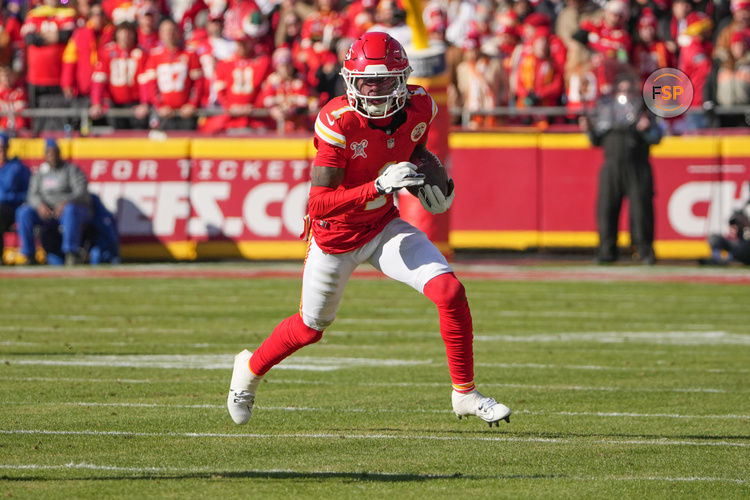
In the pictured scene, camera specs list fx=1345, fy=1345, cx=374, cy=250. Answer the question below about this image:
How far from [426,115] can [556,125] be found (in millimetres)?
10640

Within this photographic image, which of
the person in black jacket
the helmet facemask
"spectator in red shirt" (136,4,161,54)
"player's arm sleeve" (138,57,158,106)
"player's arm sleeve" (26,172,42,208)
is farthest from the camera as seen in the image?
"spectator in red shirt" (136,4,161,54)

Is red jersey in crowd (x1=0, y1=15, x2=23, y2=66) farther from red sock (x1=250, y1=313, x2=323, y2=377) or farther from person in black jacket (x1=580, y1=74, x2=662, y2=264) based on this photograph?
red sock (x1=250, y1=313, x2=323, y2=377)

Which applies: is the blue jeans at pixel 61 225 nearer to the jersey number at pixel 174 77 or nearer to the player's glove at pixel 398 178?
the jersey number at pixel 174 77

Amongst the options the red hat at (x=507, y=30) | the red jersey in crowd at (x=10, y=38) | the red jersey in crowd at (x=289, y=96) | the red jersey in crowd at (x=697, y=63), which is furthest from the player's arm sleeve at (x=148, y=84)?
the red jersey in crowd at (x=697, y=63)

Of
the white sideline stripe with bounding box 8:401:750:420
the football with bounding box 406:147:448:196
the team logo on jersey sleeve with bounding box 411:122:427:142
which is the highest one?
the team logo on jersey sleeve with bounding box 411:122:427:142

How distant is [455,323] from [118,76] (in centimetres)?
1280

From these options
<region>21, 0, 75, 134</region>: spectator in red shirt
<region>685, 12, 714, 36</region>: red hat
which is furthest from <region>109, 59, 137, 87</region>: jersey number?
<region>685, 12, 714, 36</region>: red hat

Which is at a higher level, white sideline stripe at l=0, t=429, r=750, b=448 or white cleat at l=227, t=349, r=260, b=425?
white cleat at l=227, t=349, r=260, b=425

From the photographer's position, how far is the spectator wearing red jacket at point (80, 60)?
18391 millimetres

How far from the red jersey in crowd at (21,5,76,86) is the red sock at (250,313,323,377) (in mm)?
13233

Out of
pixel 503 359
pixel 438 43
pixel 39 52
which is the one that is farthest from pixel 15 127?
pixel 503 359

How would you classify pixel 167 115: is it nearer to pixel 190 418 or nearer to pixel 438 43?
pixel 438 43

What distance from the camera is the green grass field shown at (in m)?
5.27

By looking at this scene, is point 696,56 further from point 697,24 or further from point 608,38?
point 608,38
